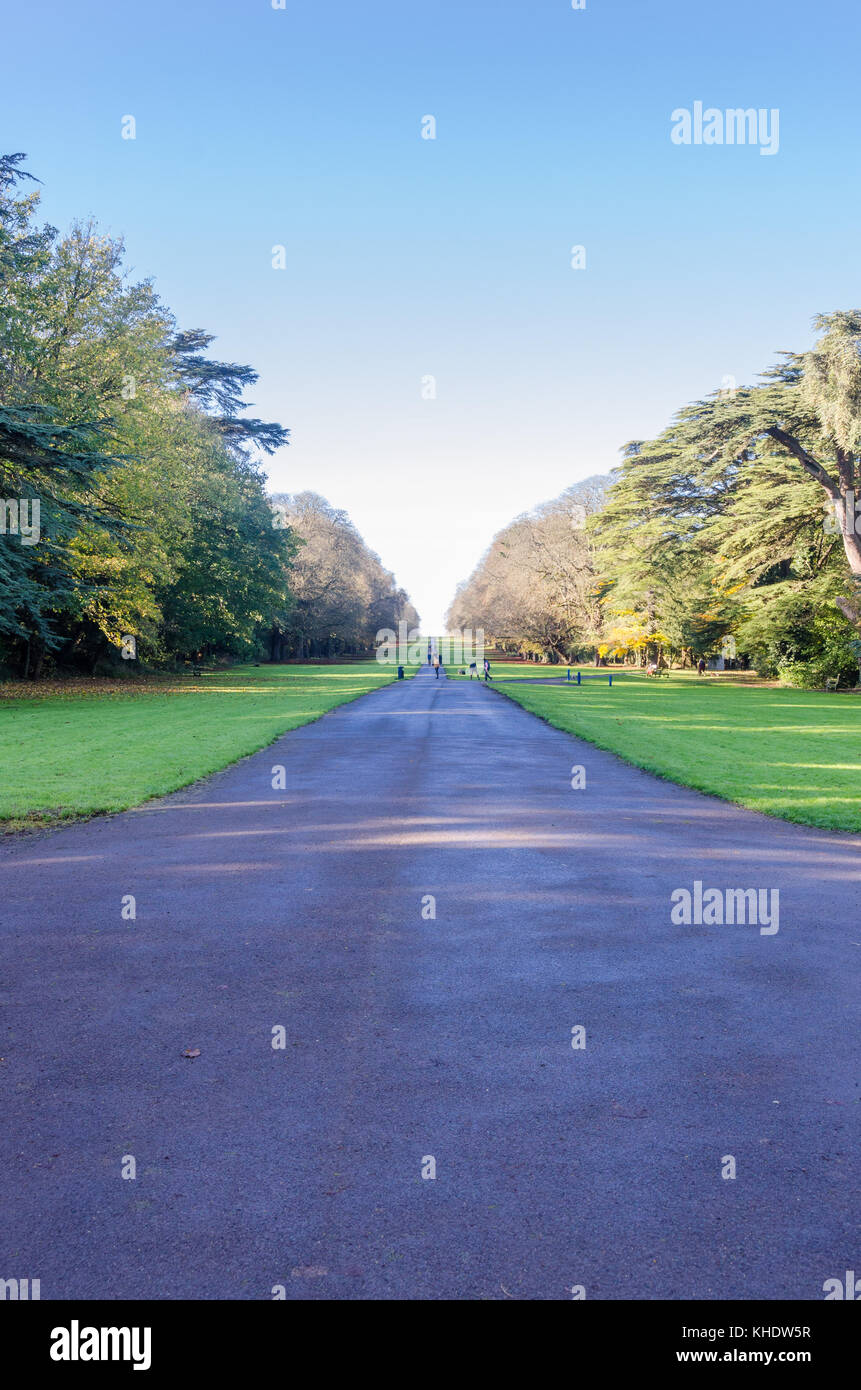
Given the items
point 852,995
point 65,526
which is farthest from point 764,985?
point 65,526

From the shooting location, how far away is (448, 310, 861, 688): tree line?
30109 mm

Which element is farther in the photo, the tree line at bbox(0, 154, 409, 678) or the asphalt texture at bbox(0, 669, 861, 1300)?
the tree line at bbox(0, 154, 409, 678)

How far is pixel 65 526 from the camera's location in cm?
1579

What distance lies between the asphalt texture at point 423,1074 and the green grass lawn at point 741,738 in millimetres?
3581

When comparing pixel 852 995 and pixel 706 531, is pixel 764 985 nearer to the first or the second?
pixel 852 995

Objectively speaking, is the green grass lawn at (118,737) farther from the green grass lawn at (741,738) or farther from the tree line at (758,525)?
the tree line at (758,525)

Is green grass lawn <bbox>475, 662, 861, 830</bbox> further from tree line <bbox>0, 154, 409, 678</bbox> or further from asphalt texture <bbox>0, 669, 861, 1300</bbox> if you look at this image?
tree line <bbox>0, 154, 409, 678</bbox>

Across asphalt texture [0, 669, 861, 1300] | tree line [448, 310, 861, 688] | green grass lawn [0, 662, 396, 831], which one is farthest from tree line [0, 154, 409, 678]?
tree line [448, 310, 861, 688]

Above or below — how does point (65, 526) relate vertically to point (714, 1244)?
above

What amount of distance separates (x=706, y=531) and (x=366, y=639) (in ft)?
227

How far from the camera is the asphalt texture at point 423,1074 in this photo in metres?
2.94

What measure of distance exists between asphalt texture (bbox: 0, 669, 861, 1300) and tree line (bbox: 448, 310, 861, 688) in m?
25.8

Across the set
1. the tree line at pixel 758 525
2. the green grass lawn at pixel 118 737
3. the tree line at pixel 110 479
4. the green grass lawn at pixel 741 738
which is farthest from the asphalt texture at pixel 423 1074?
the tree line at pixel 758 525

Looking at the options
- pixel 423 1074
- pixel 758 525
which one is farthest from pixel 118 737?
pixel 758 525
